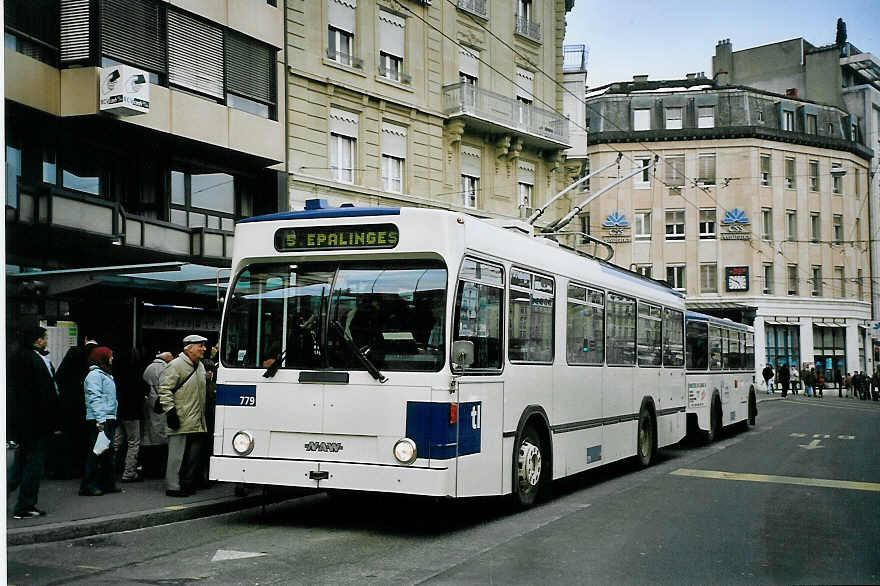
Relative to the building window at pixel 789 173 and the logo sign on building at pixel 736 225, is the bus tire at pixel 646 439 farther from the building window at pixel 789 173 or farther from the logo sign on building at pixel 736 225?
the building window at pixel 789 173

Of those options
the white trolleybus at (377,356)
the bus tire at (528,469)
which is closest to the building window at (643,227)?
the bus tire at (528,469)

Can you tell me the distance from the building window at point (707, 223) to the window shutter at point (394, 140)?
3479cm

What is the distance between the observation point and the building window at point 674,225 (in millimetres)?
58906

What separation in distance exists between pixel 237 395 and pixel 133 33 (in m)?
10.5

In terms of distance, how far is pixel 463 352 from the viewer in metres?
8.52

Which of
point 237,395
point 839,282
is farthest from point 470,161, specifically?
point 839,282

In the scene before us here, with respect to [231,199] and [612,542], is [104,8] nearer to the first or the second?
[231,199]

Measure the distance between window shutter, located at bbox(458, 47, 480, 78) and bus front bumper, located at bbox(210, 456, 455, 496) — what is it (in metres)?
23.1

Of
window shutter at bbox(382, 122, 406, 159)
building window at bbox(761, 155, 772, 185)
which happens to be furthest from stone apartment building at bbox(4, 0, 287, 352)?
building window at bbox(761, 155, 772, 185)

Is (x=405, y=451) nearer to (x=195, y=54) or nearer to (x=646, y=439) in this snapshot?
(x=646, y=439)

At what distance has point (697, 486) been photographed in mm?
12922

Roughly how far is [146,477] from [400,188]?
16.2 m

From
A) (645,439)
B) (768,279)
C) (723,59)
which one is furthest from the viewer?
(723,59)

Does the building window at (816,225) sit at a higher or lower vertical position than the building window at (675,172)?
lower
